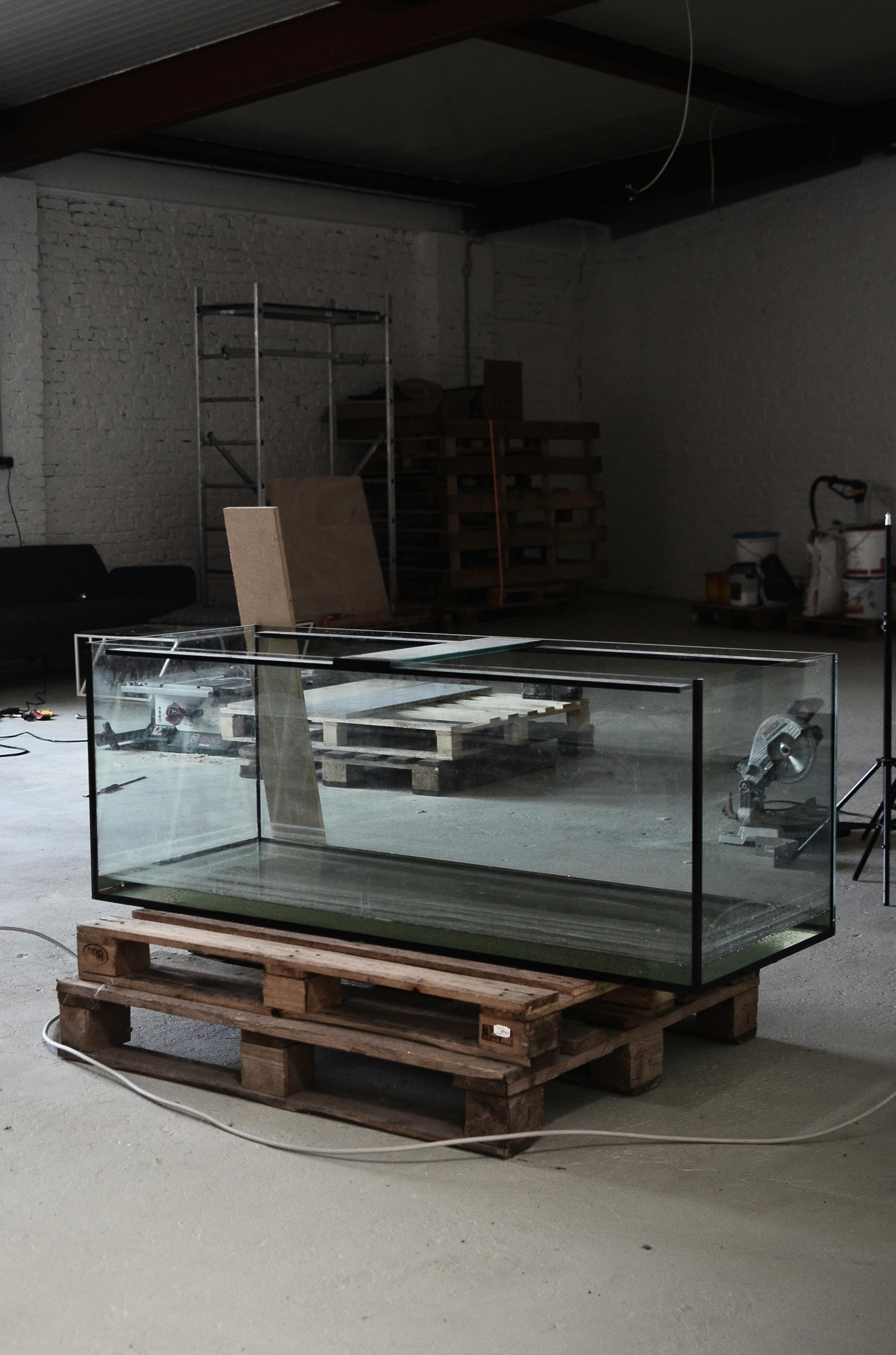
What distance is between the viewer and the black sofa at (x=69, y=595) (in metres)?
9.41

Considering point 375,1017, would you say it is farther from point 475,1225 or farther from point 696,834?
point 696,834

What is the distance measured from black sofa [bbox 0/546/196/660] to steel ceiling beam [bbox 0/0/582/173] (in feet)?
8.90

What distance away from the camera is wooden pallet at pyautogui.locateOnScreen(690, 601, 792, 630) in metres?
12.2

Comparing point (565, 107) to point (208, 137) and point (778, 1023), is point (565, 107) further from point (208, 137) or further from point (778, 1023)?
point (778, 1023)

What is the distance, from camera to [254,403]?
40.6 ft

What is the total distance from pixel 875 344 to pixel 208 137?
232 inches

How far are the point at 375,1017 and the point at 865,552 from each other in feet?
31.0

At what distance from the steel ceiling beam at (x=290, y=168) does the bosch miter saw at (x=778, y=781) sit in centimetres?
857

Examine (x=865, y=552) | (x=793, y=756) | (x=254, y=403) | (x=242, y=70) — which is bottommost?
(x=793, y=756)

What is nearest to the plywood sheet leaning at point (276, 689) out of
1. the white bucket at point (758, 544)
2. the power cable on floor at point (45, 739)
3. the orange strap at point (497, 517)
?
the power cable on floor at point (45, 739)

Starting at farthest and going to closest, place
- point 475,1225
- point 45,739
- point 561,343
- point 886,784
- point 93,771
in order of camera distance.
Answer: point 561,343, point 45,739, point 886,784, point 93,771, point 475,1225

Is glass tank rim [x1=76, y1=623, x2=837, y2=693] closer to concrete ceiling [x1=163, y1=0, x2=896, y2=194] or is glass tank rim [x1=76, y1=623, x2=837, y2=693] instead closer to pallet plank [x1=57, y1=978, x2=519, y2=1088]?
pallet plank [x1=57, y1=978, x2=519, y2=1088]

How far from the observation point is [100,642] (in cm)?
365

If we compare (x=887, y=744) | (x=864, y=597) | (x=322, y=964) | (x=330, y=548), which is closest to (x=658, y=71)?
(x=330, y=548)
